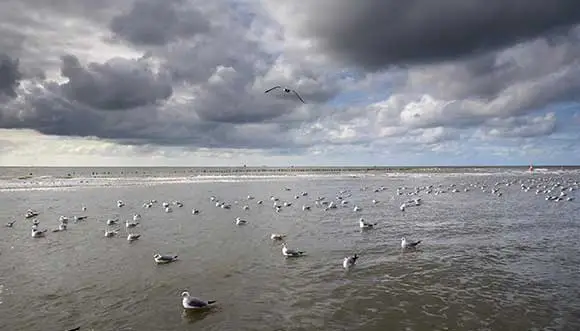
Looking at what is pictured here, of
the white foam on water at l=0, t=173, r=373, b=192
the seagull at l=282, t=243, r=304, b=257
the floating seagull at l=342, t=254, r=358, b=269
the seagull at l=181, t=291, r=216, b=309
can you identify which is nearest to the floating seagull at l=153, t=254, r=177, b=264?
the seagull at l=282, t=243, r=304, b=257

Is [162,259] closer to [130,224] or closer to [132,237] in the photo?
[132,237]

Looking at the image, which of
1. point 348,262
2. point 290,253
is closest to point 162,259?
point 290,253

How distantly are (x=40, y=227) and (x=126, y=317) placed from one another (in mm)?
17748

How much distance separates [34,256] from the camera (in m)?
18.3

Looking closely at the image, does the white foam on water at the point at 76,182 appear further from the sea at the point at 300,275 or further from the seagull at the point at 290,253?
the seagull at the point at 290,253

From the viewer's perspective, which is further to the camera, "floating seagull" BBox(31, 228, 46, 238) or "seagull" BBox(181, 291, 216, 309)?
"floating seagull" BBox(31, 228, 46, 238)

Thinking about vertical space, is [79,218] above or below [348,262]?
above

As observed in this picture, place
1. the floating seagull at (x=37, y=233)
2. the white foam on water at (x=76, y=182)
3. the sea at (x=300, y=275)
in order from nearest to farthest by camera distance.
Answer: the sea at (x=300, y=275)
the floating seagull at (x=37, y=233)
the white foam on water at (x=76, y=182)

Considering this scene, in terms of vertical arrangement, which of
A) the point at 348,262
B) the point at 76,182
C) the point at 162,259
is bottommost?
the point at 162,259

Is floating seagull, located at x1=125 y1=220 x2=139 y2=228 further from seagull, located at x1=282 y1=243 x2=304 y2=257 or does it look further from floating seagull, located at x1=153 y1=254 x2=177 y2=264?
seagull, located at x1=282 y1=243 x2=304 y2=257

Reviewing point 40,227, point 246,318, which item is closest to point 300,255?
point 246,318

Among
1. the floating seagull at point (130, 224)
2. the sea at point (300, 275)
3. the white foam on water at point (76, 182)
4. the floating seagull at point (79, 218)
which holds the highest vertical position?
the white foam on water at point (76, 182)

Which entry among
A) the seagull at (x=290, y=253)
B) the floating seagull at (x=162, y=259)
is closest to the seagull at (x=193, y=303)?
the floating seagull at (x=162, y=259)

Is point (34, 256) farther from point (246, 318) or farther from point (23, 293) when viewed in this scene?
point (246, 318)
